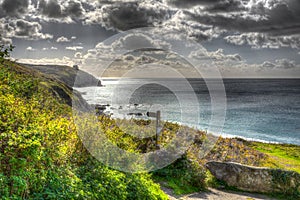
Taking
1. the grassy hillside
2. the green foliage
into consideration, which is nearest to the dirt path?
the green foliage

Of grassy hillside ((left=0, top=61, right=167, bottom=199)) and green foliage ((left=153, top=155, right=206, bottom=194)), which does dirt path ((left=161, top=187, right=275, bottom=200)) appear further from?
grassy hillside ((left=0, top=61, right=167, bottom=199))

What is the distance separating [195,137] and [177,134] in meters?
2.37

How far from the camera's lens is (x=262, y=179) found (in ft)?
49.2

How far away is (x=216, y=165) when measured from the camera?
50.9 ft

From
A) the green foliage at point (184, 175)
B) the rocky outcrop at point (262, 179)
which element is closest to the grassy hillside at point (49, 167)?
the green foliage at point (184, 175)

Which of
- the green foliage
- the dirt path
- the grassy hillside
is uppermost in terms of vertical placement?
the grassy hillside

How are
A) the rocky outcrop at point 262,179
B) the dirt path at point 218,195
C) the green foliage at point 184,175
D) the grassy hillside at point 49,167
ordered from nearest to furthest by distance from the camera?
the grassy hillside at point 49,167 < the dirt path at point 218,195 < the green foliage at point 184,175 < the rocky outcrop at point 262,179

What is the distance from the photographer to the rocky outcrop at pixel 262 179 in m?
14.9

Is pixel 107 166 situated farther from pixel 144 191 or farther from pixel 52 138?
pixel 52 138

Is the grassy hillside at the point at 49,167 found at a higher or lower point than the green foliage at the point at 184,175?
Result: higher

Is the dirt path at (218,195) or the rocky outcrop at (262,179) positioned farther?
the rocky outcrop at (262,179)

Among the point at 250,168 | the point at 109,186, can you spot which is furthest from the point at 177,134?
the point at 109,186

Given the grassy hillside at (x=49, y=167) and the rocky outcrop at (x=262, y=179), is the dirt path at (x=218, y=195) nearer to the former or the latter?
the rocky outcrop at (x=262, y=179)

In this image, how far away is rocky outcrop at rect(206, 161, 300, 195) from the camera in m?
14.9
